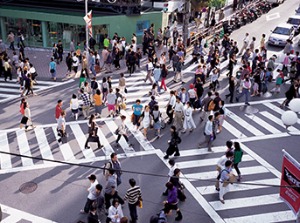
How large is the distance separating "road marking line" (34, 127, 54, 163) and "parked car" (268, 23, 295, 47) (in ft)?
65.6

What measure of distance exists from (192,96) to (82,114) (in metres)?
5.33

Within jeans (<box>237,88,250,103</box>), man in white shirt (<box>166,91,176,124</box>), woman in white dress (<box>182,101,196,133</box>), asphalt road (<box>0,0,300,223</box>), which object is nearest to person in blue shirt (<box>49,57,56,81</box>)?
asphalt road (<box>0,0,300,223</box>)

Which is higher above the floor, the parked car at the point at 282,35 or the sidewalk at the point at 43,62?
the parked car at the point at 282,35

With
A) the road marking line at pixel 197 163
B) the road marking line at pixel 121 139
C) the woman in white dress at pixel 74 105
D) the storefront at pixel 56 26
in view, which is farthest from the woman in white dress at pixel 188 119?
the storefront at pixel 56 26

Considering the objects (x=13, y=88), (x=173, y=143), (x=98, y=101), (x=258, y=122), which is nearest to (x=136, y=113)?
(x=98, y=101)

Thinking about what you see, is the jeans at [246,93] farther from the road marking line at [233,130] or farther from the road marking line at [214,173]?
the road marking line at [214,173]

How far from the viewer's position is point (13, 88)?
884 inches

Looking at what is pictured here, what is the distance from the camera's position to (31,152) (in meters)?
16.0

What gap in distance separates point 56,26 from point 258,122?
1731cm

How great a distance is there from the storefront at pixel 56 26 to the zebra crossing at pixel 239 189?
1606 cm

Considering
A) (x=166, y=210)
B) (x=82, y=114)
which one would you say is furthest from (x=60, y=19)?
(x=166, y=210)

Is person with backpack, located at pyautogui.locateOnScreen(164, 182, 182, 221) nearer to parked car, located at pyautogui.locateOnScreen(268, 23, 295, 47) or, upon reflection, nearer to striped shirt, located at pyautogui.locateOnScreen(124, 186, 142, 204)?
striped shirt, located at pyautogui.locateOnScreen(124, 186, 142, 204)

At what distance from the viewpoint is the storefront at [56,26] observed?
2889cm

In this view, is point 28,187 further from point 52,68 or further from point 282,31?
point 282,31
